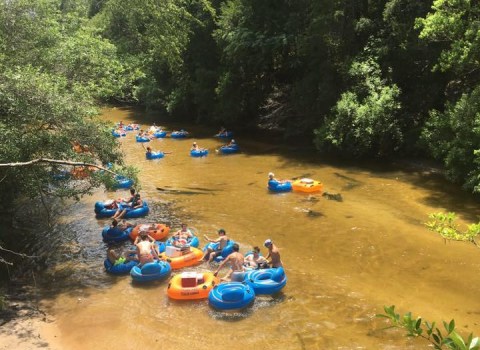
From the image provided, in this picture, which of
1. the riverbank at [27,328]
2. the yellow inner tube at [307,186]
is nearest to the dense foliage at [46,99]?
the riverbank at [27,328]

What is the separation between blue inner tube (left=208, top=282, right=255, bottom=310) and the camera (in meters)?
9.42

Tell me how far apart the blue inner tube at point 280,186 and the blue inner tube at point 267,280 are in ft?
23.2

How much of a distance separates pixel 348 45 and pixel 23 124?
51.6 feet

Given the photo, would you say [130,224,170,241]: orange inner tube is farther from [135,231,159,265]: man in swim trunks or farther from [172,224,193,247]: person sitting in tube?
[135,231,159,265]: man in swim trunks

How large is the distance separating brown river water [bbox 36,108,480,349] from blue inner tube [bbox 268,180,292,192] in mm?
465

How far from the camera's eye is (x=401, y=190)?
17.0 meters

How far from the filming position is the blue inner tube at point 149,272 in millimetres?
10828

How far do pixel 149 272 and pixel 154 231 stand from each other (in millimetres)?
2514

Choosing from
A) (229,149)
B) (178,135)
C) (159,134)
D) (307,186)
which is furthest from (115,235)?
(159,134)

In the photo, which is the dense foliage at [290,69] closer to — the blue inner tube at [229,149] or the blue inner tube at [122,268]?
the blue inner tube at [122,268]

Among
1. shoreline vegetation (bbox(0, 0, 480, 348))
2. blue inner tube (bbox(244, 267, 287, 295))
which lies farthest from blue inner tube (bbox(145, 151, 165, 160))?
blue inner tube (bbox(244, 267, 287, 295))

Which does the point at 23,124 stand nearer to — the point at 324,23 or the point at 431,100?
the point at 324,23

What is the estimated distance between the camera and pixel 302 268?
11.4 m

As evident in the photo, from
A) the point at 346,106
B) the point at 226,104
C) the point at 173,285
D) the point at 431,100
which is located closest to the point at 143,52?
the point at 226,104
